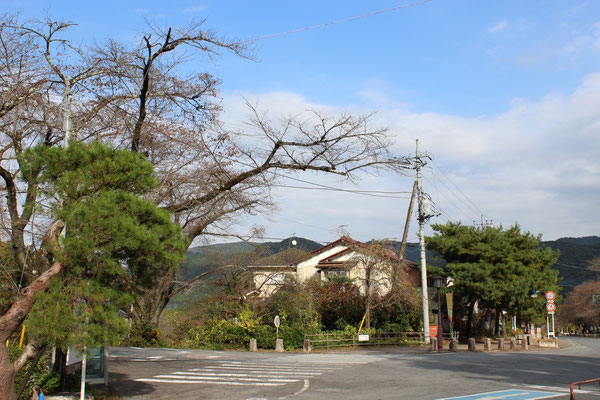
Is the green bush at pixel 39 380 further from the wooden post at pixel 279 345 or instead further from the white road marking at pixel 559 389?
the wooden post at pixel 279 345

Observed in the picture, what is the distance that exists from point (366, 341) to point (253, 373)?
53.0 feet

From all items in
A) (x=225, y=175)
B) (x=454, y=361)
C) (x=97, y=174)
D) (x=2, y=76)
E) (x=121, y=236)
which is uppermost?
(x=2, y=76)

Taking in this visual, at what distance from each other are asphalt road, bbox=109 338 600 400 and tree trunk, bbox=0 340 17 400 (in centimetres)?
301

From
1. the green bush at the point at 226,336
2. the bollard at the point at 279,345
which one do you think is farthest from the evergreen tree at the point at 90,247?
the green bush at the point at 226,336

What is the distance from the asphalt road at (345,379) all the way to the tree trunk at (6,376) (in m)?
3.01

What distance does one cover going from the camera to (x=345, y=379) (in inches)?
597

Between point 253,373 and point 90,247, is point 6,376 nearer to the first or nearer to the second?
point 90,247

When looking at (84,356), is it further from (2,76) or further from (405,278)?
(405,278)

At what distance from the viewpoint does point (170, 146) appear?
1661 centimetres

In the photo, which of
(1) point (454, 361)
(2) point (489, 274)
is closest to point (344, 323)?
(2) point (489, 274)

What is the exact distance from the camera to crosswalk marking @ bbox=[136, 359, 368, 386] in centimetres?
1498

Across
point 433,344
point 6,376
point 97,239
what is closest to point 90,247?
point 97,239

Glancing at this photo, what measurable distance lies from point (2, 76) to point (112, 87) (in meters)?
2.66

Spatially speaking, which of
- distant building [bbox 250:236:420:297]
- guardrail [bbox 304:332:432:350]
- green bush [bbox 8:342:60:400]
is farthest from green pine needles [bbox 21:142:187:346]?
distant building [bbox 250:236:420:297]
